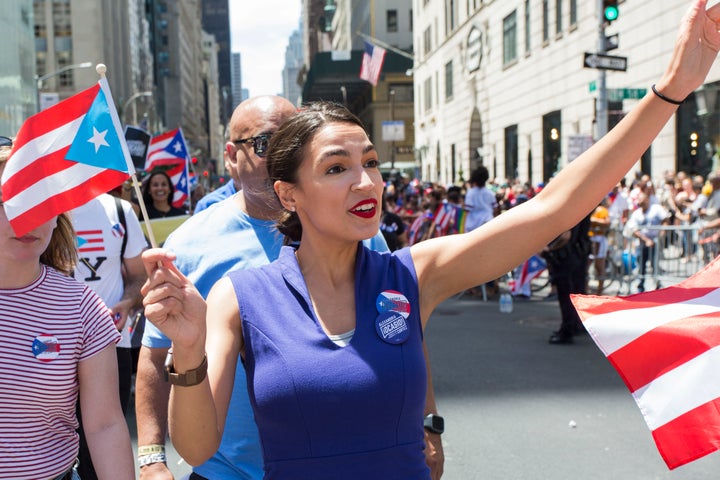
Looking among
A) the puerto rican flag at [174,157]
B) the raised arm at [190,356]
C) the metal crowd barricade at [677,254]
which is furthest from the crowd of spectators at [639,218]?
the raised arm at [190,356]

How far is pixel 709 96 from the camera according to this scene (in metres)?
20.2

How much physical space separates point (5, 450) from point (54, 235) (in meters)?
0.82

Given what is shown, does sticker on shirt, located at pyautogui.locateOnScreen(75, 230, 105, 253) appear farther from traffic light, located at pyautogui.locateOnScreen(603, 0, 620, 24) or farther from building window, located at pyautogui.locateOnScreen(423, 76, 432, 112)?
building window, located at pyautogui.locateOnScreen(423, 76, 432, 112)

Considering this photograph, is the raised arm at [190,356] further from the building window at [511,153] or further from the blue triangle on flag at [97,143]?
the building window at [511,153]

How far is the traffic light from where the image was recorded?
15586 millimetres

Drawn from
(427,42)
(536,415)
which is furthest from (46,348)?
(427,42)

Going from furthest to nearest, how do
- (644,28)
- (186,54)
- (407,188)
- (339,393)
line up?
(186,54) → (407,188) → (644,28) → (339,393)

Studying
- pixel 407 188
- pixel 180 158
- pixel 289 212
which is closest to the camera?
pixel 289 212

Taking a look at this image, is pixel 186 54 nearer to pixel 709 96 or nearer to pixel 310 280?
pixel 709 96

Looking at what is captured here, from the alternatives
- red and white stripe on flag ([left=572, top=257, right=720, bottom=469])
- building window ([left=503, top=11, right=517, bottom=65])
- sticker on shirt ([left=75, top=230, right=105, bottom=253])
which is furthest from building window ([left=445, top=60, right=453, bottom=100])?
red and white stripe on flag ([left=572, top=257, right=720, bottom=469])

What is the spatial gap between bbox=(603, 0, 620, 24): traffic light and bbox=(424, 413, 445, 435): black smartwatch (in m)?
14.2

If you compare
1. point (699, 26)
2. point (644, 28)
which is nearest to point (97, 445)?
point (699, 26)

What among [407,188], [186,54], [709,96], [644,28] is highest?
[186,54]

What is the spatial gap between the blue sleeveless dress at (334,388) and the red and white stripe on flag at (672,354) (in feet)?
2.49
